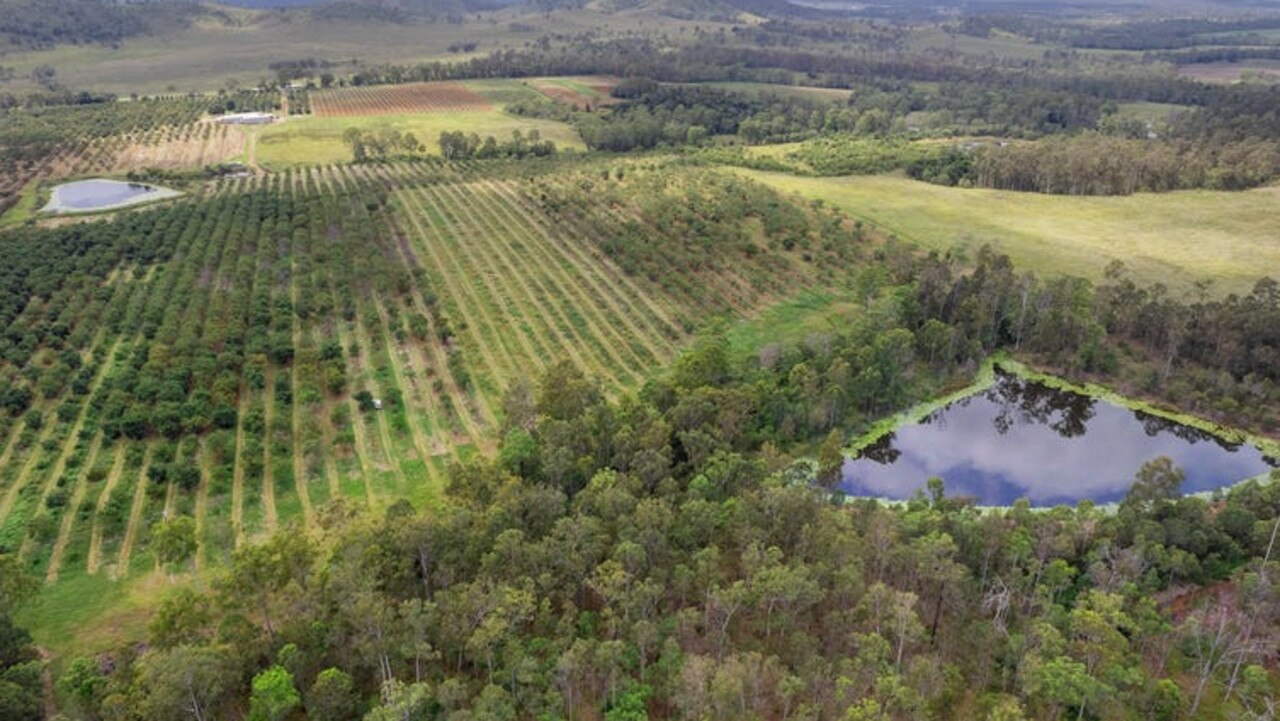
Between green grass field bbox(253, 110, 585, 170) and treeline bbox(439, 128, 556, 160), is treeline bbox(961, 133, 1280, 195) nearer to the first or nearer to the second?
treeline bbox(439, 128, 556, 160)

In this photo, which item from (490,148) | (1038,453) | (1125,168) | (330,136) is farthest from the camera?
(330,136)

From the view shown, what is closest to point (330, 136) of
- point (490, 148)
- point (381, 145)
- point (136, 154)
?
point (381, 145)

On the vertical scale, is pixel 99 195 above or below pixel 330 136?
below

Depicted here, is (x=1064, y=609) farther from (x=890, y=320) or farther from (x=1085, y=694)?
(x=890, y=320)

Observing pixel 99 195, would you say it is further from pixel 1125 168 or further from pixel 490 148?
pixel 1125 168

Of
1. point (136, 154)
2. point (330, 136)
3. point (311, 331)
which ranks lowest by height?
point (311, 331)

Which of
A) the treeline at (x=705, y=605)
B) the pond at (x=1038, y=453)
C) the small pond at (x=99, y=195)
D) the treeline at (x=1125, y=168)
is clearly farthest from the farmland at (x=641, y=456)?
the small pond at (x=99, y=195)
